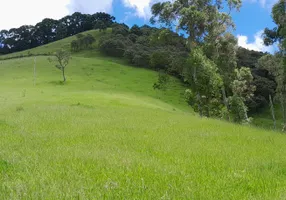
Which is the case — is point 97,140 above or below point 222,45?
below

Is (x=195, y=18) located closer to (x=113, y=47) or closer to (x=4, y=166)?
(x=4, y=166)

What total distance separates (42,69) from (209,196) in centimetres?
7606

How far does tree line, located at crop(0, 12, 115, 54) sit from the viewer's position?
147 metres

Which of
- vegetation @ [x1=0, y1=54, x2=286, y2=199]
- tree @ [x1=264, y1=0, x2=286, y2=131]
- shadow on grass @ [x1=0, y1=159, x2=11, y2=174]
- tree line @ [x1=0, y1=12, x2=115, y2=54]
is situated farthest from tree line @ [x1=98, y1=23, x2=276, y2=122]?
tree line @ [x1=0, y1=12, x2=115, y2=54]

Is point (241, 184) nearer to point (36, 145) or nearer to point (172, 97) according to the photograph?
point (36, 145)

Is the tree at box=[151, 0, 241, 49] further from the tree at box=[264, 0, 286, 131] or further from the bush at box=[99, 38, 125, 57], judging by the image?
the bush at box=[99, 38, 125, 57]

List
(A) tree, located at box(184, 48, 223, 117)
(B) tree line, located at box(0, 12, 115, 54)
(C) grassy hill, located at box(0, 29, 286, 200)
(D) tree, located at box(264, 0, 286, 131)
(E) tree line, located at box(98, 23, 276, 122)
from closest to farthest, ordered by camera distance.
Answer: (C) grassy hill, located at box(0, 29, 286, 200)
(D) tree, located at box(264, 0, 286, 131)
(A) tree, located at box(184, 48, 223, 117)
(E) tree line, located at box(98, 23, 276, 122)
(B) tree line, located at box(0, 12, 115, 54)

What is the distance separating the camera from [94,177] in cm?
652

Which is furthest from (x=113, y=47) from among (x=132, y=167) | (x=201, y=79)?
(x=132, y=167)

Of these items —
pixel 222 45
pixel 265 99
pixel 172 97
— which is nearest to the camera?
pixel 222 45

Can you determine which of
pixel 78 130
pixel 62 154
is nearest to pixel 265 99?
pixel 78 130

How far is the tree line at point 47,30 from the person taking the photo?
146625 millimetres

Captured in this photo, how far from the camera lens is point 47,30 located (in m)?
157

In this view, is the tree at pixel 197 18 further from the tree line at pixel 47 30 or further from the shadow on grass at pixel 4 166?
the tree line at pixel 47 30
